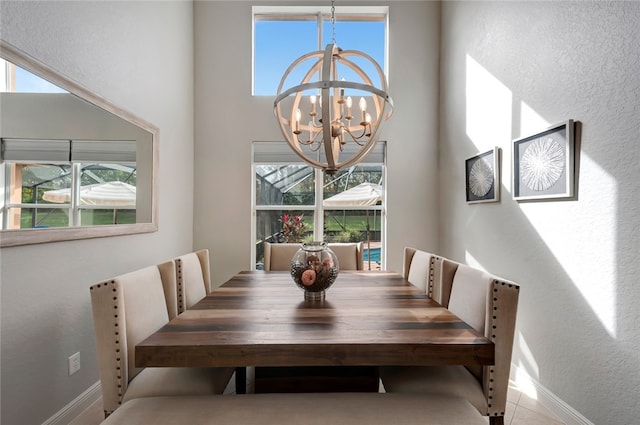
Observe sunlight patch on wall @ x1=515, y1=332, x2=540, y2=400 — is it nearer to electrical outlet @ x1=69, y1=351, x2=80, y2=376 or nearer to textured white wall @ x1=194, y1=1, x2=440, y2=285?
textured white wall @ x1=194, y1=1, x2=440, y2=285

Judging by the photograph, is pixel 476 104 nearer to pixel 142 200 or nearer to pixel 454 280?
pixel 454 280

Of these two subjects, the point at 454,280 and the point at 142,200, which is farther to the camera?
the point at 142,200

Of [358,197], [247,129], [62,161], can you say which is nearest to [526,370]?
[358,197]

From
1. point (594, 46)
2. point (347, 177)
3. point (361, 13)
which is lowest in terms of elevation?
point (347, 177)

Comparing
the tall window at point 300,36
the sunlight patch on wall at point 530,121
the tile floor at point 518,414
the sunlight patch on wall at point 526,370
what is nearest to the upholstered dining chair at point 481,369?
the tile floor at point 518,414

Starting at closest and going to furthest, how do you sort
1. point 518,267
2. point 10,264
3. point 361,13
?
point 10,264
point 518,267
point 361,13

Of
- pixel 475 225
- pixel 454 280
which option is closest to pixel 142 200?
pixel 454 280

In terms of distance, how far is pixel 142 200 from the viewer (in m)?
2.52

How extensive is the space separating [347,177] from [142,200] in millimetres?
2229

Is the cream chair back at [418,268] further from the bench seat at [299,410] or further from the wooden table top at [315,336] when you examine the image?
the bench seat at [299,410]

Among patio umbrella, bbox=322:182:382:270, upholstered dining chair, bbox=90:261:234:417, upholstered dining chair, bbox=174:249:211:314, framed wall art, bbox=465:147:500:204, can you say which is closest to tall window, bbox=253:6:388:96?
patio umbrella, bbox=322:182:382:270

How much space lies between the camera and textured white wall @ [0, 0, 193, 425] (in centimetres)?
150

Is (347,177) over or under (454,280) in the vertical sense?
over

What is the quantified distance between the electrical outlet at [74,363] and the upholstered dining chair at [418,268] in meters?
2.21
